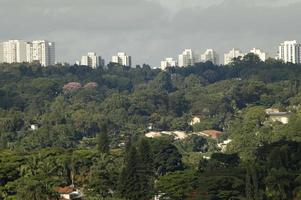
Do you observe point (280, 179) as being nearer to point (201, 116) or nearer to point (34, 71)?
point (201, 116)

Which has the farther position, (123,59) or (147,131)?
(123,59)

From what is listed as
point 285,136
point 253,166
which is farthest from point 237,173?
point 285,136

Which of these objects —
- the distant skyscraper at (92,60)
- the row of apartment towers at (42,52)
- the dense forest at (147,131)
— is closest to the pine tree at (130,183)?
the dense forest at (147,131)

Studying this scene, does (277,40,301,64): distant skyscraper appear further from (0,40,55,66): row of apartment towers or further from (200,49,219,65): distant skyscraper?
(0,40,55,66): row of apartment towers

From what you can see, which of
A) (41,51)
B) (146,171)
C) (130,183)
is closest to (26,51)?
(41,51)

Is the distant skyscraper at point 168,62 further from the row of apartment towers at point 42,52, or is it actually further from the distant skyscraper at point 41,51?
the distant skyscraper at point 41,51

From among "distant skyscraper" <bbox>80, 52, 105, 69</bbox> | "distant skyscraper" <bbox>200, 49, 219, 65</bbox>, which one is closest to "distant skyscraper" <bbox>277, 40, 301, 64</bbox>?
"distant skyscraper" <bbox>200, 49, 219, 65</bbox>

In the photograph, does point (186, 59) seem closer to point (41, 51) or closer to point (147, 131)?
point (41, 51)
